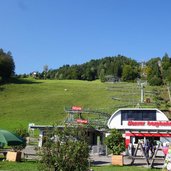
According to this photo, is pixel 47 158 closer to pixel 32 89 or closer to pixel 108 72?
pixel 32 89

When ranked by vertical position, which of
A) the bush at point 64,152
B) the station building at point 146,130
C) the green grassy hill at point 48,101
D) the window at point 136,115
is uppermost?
the green grassy hill at point 48,101

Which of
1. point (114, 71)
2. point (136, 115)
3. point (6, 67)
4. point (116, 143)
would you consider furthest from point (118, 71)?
point (116, 143)

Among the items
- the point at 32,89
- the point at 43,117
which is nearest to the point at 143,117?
the point at 43,117

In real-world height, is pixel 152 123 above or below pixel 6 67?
below

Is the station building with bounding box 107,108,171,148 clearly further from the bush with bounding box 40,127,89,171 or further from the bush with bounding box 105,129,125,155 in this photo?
the bush with bounding box 40,127,89,171

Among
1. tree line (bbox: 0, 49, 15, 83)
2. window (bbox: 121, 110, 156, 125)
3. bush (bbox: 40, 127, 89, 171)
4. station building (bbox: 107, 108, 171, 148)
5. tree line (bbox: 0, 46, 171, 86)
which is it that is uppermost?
tree line (bbox: 0, 46, 171, 86)

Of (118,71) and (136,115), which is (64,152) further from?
(118,71)

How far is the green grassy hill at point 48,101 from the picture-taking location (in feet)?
209

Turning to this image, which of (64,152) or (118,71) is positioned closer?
(64,152)

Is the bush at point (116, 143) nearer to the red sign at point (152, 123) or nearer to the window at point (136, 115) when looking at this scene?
the red sign at point (152, 123)

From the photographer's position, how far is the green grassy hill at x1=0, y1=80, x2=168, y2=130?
209 ft

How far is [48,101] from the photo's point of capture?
80.8 meters

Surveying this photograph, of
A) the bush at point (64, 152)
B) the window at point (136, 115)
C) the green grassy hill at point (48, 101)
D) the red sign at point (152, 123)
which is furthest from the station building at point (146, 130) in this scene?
the bush at point (64, 152)

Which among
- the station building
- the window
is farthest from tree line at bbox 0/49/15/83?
the station building
